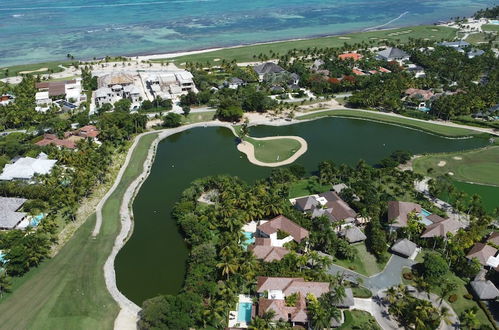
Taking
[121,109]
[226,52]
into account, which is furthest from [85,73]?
[226,52]

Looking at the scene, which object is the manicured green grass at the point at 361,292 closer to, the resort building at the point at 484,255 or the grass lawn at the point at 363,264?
the grass lawn at the point at 363,264

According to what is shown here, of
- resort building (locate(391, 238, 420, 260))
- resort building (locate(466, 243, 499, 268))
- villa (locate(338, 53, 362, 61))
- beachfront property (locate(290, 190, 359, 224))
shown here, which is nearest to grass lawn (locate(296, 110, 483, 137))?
beachfront property (locate(290, 190, 359, 224))

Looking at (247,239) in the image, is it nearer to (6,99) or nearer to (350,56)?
(6,99)

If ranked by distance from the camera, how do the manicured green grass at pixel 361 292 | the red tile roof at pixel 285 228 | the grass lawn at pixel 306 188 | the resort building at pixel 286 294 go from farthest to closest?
the grass lawn at pixel 306 188, the red tile roof at pixel 285 228, the manicured green grass at pixel 361 292, the resort building at pixel 286 294

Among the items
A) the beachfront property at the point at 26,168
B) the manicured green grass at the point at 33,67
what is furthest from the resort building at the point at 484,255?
the manicured green grass at the point at 33,67

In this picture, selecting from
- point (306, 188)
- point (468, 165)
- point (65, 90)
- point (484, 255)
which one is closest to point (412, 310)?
point (484, 255)

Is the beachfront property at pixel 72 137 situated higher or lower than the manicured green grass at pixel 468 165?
higher
